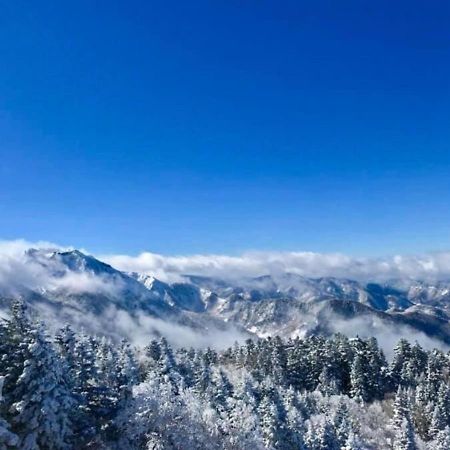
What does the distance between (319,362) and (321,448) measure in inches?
2265

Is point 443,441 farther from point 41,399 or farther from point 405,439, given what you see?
point 41,399

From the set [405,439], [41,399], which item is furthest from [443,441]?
[41,399]

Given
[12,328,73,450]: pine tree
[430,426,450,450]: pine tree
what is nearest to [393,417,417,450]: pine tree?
[430,426,450,450]: pine tree

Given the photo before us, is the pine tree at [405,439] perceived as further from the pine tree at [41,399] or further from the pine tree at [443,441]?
the pine tree at [41,399]

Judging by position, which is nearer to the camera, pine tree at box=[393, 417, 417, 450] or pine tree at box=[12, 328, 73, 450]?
pine tree at box=[12, 328, 73, 450]

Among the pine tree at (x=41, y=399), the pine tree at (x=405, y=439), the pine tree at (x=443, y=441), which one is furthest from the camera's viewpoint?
the pine tree at (x=443, y=441)

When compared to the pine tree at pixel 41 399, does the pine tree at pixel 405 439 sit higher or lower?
lower

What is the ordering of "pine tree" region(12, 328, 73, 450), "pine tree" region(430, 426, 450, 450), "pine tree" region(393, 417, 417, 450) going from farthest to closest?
"pine tree" region(430, 426, 450, 450)
"pine tree" region(393, 417, 417, 450)
"pine tree" region(12, 328, 73, 450)

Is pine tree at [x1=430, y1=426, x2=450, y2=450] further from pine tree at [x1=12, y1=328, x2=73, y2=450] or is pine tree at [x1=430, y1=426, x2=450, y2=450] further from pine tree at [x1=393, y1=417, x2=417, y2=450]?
pine tree at [x1=12, y1=328, x2=73, y2=450]

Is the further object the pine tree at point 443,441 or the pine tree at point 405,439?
the pine tree at point 443,441

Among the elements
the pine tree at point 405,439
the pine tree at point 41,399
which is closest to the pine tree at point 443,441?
the pine tree at point 405,439

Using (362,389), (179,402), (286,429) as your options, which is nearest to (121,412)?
(179,402)

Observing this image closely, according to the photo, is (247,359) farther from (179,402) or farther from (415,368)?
(179,402)

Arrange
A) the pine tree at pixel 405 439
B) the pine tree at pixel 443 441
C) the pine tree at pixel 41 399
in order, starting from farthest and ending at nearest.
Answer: the pine tree at pixel 443 441 < the pine tree at pixel 405 439 < the pine tree at pixel 41 399
